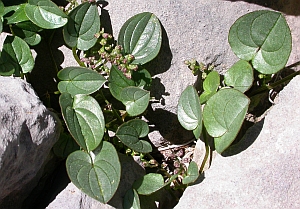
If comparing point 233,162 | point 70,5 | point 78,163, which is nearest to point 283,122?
point 233,162

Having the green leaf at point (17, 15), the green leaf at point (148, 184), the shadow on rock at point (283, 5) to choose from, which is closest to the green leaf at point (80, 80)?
the green leaf at point (17, 15)

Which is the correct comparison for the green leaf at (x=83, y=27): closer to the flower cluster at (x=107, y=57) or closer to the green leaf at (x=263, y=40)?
the flower cluster at (x=107, y=57)

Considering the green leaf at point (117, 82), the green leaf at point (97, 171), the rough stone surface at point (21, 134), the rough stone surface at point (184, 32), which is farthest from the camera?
the rough stone surface at point (184, 32)

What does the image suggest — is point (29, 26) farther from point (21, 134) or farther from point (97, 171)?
point (97, 171)

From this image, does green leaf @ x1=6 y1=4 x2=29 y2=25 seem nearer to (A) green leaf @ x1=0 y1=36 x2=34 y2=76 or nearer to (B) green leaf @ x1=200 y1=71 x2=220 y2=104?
(A) green leaf @ x1=0 y1=36 x2=34 y2=76

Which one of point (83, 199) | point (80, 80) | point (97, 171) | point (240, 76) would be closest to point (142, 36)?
point (80, 80)
